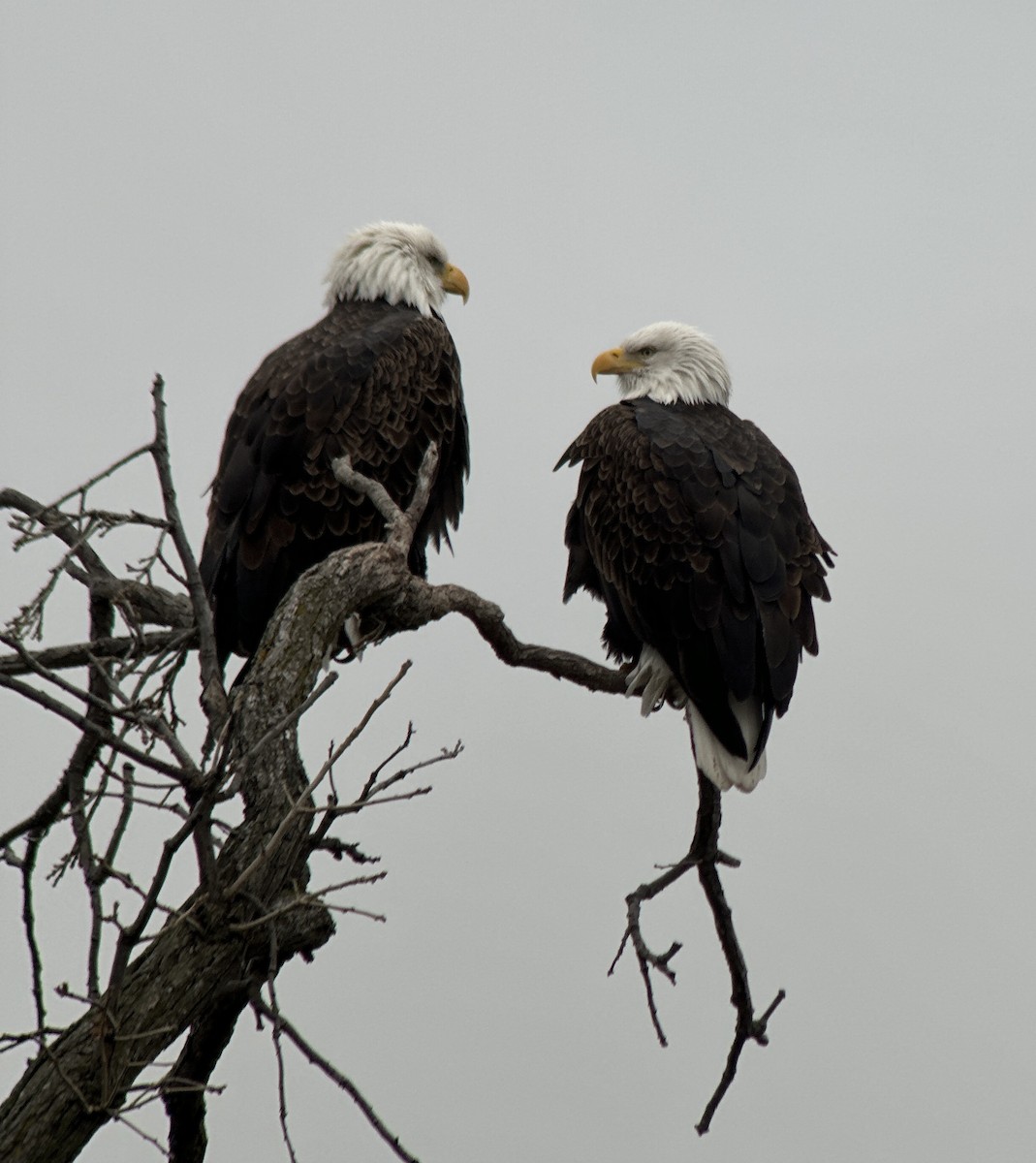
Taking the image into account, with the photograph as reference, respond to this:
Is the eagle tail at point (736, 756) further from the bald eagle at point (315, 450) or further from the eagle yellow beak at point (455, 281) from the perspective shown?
the eagle yellow beak at point (455, 281)

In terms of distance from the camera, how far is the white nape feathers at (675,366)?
5.92 meters

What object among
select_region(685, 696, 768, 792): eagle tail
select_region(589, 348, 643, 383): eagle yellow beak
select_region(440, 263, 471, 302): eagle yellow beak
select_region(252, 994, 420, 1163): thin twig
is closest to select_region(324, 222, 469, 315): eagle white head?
select_region(440, 263, 471, 302): eagle yellow beak

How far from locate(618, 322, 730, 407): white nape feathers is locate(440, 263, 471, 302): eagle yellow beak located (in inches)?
28.5

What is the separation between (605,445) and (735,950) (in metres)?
1.89

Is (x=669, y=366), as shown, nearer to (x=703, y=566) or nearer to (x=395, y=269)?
(x=395, y=269)

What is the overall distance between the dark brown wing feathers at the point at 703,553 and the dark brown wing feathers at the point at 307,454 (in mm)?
640

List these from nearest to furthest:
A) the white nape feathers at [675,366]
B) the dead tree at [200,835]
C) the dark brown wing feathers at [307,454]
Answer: the dead tree at [200,835], the dark brown wing feathers at [307,454], the white nape feathers at [675,366]

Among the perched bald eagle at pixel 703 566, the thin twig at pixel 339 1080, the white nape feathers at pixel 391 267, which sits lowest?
the thin twig at pixel 339 1080

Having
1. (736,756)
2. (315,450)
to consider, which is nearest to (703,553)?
(736,756)

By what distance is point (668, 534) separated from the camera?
4871 millimetres

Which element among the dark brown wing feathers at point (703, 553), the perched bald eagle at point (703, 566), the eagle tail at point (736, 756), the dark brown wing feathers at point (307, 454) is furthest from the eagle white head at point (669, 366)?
the eagle tail at point (736, 756)

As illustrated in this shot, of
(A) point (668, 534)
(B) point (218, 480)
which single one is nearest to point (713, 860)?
(A) point (668, 534)

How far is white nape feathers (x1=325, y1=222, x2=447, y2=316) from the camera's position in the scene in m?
6.01

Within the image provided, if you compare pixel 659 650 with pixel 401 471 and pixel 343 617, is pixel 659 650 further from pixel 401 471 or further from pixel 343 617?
pixel 343 617
